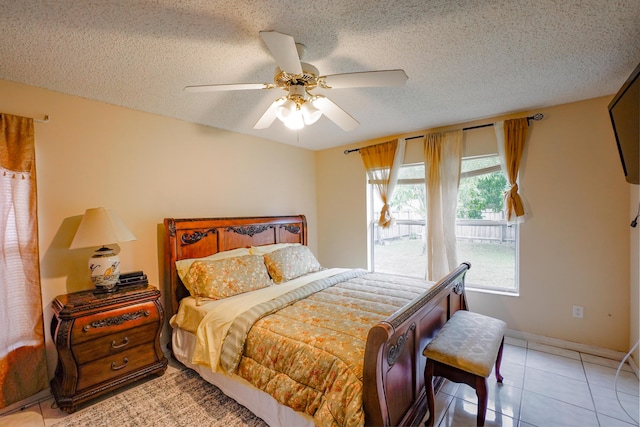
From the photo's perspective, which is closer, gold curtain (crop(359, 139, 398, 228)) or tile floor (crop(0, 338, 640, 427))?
tile floor (crop(0, 338, 640, 427))

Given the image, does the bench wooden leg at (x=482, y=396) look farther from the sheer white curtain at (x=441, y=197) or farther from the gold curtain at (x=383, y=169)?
the gold curtain at (x=383, y=169)

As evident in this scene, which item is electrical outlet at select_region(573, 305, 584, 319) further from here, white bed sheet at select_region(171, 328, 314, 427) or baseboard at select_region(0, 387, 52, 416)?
baseboard at select_region(0, 387, 52, 416)

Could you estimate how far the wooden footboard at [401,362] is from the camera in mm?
1313

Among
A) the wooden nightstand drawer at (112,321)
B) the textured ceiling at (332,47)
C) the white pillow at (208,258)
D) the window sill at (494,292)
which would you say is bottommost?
the window sill at (494,292)

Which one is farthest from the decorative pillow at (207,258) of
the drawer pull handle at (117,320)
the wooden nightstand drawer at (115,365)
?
the wooden nightstand drawer at (115,365)

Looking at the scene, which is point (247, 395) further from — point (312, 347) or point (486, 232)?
point (486, 232)

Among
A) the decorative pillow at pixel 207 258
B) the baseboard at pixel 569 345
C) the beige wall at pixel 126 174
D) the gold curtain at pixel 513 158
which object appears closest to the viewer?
the beige wall at pixel 126 174

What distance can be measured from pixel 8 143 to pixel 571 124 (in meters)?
4.81

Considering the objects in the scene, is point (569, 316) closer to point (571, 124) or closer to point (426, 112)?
point (571, 124)

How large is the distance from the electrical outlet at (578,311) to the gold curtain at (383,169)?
2050 mm

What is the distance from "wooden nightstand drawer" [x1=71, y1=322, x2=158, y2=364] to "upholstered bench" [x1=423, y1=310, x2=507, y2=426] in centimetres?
220

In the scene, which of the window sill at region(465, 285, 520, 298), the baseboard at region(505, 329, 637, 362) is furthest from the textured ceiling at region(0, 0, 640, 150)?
the baseboard at region(505, 329, 637, 362)

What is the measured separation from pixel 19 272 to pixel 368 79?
2.83m

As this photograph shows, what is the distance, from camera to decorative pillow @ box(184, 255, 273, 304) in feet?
7.93
